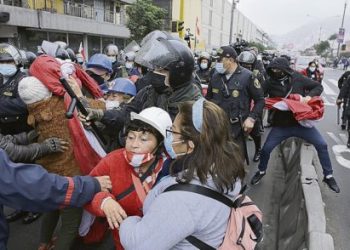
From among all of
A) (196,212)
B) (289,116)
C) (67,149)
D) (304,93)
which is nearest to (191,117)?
(196,212)

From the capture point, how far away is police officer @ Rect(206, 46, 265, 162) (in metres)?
4.43

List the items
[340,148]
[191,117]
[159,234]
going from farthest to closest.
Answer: [340,148], [191,117], [159,234]

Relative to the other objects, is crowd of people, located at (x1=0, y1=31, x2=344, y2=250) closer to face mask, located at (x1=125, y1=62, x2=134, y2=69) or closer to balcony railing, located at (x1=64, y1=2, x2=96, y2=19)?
face mask, located at (x1=125, y1=62, x2=134, y2=69)

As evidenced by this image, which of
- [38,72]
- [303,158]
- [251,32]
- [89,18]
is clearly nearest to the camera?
[38,72]

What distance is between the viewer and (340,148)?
7.29 m

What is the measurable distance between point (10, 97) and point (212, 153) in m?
2.59

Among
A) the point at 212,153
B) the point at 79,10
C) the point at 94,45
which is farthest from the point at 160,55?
the point at 94,45

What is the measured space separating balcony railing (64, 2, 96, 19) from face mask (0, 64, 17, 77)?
66.6 feet

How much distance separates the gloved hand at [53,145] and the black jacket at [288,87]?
9.64ft

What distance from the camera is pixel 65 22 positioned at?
832 inches

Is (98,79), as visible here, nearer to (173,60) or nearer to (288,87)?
(173,60)

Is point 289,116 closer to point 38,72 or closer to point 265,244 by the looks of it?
point 265,244

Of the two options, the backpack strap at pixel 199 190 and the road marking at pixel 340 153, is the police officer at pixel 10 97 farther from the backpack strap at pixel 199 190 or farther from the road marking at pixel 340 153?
the road marking at pixel 340 153

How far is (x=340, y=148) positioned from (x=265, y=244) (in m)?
4.54
